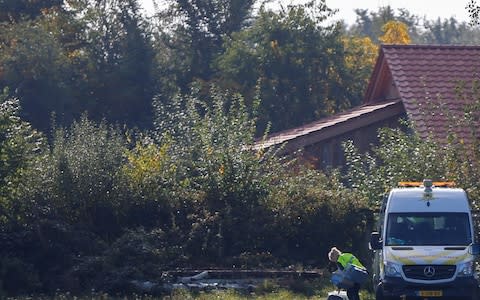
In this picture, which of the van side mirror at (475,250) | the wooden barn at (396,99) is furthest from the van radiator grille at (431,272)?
the wooden barn at (396,99)

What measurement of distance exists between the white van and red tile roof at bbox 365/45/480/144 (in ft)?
34.1

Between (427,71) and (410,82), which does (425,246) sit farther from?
(427,71)

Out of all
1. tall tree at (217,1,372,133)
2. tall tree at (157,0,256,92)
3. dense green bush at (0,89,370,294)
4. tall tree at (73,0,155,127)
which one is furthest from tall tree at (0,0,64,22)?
dense green bush at (0,89,370,294)

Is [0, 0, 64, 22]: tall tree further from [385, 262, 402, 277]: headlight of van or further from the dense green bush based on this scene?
[385, 262, 402, 277]: headlight of van

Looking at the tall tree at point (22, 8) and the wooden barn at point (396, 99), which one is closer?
the wooden barn at point (396, 99)

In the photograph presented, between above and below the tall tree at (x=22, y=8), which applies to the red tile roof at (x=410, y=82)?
below

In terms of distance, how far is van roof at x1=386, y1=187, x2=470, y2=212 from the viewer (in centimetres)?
2128

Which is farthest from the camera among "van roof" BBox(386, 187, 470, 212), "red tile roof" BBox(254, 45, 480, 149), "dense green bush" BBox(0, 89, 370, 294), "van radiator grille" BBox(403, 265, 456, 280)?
"red tile roof" BBox(254, 45, 480, 149)

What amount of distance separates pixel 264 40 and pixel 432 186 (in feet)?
87.2

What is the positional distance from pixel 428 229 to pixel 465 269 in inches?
45.6

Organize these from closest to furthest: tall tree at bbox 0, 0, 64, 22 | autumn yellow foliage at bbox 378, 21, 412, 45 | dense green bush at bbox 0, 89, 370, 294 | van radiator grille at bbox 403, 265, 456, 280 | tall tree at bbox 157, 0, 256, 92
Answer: van radiator grille at bbox 403, 265, 456, 280, dense green bush at bbox 0, 89, 370, 294, tall tree at bbox 0, 0, 64, 22, tall tree at bbox 157, 0, 256, 92, autumn yellow foliage at bbox 378, 21, 412, 45

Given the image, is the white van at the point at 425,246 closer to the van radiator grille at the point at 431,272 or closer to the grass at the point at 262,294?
the van radiator grille at the point at 431,272

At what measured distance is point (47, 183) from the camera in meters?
27.2

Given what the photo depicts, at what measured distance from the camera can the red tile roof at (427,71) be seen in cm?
3306
